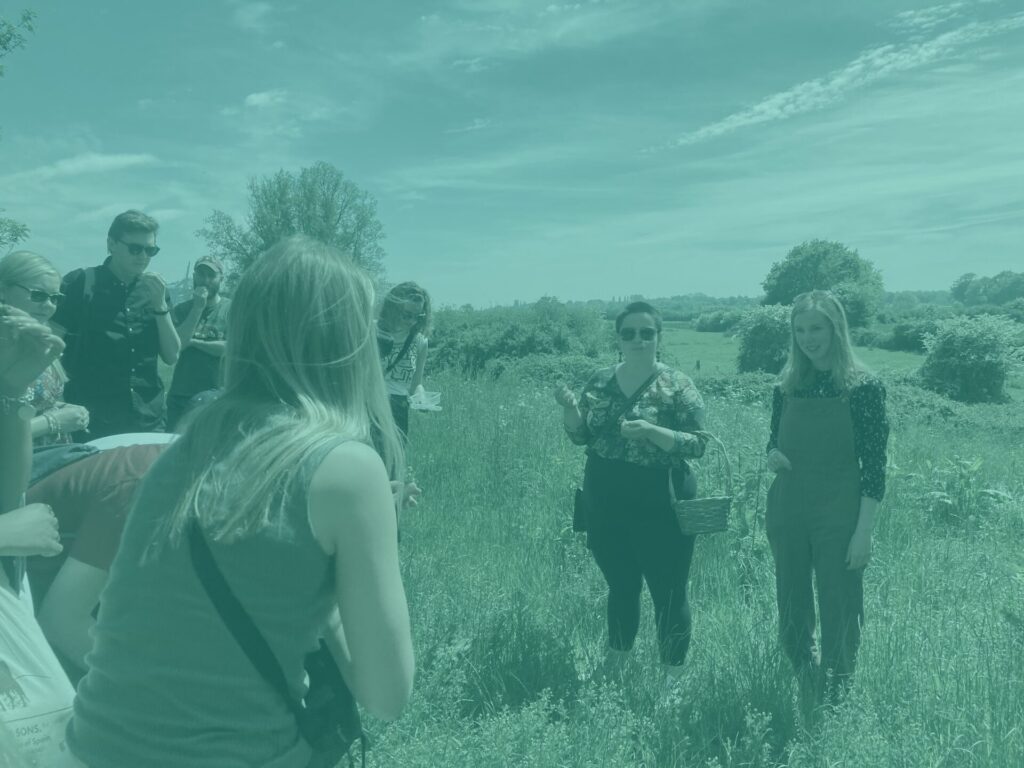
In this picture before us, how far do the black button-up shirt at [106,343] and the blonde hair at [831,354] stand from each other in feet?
11.3

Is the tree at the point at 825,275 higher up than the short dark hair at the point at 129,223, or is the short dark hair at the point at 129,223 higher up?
the tree at the point at 825,275

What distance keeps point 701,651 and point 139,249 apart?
372cm

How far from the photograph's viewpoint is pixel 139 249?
470 centimetres

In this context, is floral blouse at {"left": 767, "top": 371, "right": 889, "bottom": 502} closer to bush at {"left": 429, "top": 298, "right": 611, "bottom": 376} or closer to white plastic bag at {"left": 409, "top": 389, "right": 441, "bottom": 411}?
white plastic bag at {"left": 409, "top": 389, "right": 441, "bottom": 411}

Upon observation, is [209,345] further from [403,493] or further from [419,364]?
[403,493]

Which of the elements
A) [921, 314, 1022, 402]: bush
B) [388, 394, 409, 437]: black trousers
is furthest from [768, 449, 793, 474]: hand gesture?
[921, 314, 1022, 402]: bush

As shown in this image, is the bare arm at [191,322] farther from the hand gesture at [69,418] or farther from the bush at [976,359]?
the bush at [976,359]

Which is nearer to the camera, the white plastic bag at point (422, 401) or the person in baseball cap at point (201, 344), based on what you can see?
the person in baseball cap at point (201, 344)

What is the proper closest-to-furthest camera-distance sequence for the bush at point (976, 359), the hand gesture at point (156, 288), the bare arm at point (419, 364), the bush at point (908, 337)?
the hand gesture at point (156, 288) → the bare arm at point (419, 364) → the bush at point (976, 359) → the bush at point (908, 337)

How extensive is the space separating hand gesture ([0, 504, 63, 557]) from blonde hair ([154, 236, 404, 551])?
2.84 feet

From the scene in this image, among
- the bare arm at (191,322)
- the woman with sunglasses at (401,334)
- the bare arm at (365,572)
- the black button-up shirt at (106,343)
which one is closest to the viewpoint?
the bare arm at (365,572)

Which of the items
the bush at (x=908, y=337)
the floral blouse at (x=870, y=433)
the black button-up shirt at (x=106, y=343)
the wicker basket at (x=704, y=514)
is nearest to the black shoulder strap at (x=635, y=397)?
the wicker basket at (x=704, y=514)

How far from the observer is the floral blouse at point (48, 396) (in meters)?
3.62

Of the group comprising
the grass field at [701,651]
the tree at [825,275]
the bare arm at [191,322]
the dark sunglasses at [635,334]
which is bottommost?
the grass field at [701,651]
